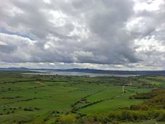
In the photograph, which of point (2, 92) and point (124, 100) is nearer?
point (124, 100)

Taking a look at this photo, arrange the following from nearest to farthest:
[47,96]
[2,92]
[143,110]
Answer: [143,110] < [47,96] < [2,92]

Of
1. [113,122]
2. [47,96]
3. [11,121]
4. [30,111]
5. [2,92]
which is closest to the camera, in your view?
[113,122]

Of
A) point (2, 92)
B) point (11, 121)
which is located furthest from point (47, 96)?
point (11, 121)

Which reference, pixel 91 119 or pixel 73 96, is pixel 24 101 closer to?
pixel 73 96

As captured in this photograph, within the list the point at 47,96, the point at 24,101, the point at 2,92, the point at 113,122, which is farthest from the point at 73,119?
the point at 2,92

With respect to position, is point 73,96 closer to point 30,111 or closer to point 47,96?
point 47,96

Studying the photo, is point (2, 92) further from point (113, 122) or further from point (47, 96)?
point (113, 122)

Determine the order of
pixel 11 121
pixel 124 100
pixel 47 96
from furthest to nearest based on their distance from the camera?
pixel 47 96
pixel 124 100
pixel 11 121

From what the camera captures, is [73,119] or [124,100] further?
[124,100]

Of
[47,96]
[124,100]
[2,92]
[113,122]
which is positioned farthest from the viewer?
[2,92]
